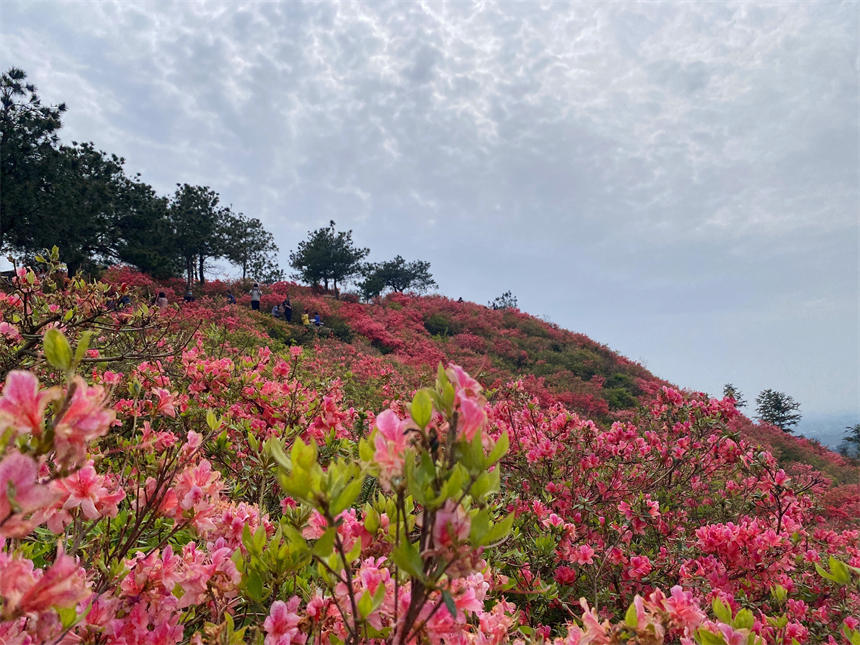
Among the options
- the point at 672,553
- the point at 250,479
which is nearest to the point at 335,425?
the point at 250,479

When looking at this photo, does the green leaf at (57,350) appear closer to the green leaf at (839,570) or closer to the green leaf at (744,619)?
the green leaf at (744,619)

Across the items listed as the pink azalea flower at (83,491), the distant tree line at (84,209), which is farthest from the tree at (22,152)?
the pink azalea flower at (83,491)

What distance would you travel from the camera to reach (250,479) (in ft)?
7.25

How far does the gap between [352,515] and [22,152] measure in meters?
19.1

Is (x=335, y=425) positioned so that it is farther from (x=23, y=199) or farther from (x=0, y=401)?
(x=23, y=199)

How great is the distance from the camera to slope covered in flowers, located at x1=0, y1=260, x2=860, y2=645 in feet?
2.17

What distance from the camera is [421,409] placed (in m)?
0.71

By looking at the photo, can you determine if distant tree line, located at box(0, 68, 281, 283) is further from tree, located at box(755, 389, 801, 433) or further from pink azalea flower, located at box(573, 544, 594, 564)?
tree, located at box(755, 389, 801, 433)

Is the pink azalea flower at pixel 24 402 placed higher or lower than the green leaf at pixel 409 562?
higher

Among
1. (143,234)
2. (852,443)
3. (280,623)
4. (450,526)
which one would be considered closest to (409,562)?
(450,526)

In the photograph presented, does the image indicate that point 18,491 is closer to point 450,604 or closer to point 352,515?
point 450,604

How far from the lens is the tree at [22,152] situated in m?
13.3

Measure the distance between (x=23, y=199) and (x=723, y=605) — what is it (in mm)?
18390

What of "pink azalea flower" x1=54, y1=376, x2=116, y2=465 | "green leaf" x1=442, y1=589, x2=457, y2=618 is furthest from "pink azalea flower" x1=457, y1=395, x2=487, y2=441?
"pink azalea flower" x1=54, y1=376, x2=116, y2=465
